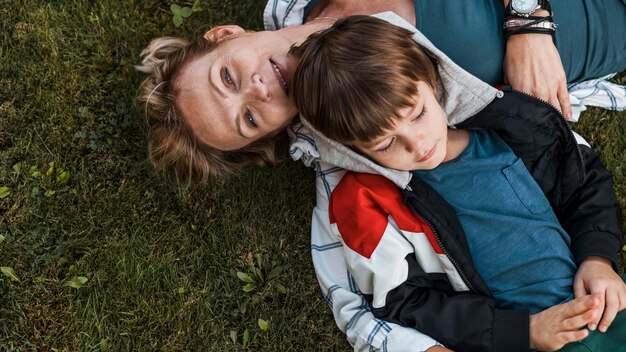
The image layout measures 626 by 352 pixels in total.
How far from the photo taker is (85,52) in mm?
3959

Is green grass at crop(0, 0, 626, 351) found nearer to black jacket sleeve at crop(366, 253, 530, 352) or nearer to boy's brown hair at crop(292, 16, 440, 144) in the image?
black jacket sleeve at crop(366, 253, 530, 352)

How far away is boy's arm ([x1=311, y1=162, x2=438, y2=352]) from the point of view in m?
3.12

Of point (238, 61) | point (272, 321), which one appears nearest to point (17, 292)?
point (272, 321)

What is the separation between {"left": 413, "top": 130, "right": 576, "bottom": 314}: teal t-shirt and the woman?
0.46 metres

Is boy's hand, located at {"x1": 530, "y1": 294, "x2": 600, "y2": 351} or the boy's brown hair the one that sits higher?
the boy's brown hair

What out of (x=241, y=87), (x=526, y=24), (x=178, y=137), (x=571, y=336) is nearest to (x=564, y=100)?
(x=526, y=24)

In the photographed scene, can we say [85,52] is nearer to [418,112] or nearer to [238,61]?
[238,61]

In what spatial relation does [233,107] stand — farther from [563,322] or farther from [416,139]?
[563,322]

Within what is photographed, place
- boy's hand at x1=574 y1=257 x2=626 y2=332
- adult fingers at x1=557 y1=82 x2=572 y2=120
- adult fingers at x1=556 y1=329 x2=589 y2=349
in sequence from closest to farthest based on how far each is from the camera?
adult fingers at x1=556 y1=329 x2=589 y2=349
boy's hand at x1=574 y1=257 x2=626 y2=332
adult fingers at x1=557 y1=82 x2=572 y2=120

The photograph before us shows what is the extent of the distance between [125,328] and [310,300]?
1003mm

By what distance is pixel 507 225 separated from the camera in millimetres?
3168

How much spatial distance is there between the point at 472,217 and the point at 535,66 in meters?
0.79

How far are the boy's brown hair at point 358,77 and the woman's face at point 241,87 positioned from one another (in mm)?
130

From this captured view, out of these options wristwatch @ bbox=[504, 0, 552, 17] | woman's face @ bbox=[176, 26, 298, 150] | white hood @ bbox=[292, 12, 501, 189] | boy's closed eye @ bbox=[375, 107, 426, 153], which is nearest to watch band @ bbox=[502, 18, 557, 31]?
wristwatch @ bbox=[504, 0, 552, 17]
